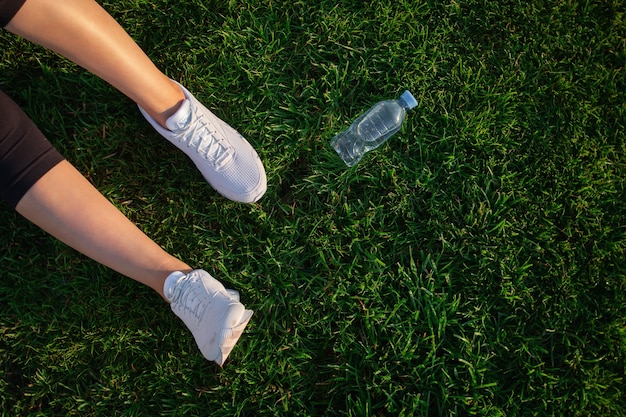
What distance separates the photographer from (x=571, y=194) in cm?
240

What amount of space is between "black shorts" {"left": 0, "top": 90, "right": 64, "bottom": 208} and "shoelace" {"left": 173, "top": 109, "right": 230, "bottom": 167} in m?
0.60

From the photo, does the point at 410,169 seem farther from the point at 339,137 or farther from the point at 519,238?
the point at 519,238

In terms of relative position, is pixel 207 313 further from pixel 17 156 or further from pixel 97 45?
pixel 97 45

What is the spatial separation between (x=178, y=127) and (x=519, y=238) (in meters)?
1.87

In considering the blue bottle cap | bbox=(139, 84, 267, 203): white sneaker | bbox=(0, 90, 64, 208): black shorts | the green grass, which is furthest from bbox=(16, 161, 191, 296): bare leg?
the blue bottle cap

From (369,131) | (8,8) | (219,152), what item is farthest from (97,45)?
(369,131)

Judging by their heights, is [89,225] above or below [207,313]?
above

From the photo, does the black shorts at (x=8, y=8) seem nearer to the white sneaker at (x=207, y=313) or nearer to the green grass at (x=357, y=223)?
the green grass at (x=357, y=223)

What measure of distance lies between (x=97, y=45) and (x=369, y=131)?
1.38 metres

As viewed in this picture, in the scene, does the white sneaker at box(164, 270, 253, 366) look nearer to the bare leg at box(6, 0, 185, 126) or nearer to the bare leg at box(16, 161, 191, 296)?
the bare leg at box(16, 161, 191, 296)

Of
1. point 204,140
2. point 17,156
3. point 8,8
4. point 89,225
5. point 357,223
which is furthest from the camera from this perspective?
point 357,223

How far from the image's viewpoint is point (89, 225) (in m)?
1.91

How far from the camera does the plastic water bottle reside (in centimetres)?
239

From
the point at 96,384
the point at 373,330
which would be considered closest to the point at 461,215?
the point at 373,330
